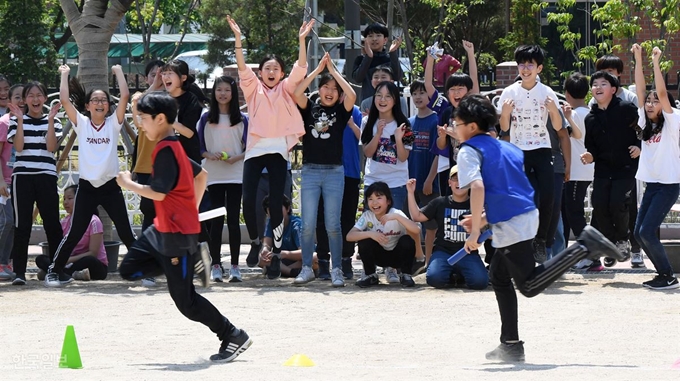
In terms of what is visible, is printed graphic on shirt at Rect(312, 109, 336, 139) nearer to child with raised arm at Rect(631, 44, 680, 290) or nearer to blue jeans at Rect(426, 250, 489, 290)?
blue jeans at Rect(426, 250, 489, 290)

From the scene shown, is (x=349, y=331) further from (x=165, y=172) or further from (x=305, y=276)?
(x=305, y=276)

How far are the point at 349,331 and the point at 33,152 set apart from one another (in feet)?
13.7

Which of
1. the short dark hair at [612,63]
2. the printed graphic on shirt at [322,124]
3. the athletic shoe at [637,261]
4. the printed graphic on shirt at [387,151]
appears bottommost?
the athletic shoe at [637,261]

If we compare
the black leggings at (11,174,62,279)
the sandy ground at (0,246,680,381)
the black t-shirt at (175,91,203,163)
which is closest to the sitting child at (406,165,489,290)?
the sandy ground at (0,246,680,381)

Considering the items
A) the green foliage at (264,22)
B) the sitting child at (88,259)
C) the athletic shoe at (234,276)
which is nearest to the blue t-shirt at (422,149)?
the athletic shoe at (234,276)

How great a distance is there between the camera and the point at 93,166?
10445 millimetres

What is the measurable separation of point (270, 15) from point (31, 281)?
60.1 ft

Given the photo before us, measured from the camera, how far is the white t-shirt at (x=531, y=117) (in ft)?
32.8

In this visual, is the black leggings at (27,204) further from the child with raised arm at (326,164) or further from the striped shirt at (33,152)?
the child with raised arm at (326,164)

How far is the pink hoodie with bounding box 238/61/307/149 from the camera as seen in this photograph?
10211 millimetres

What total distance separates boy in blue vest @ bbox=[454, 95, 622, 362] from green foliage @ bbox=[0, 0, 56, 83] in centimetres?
2194

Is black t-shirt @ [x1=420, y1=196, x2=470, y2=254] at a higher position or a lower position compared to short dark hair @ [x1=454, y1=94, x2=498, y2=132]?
lower

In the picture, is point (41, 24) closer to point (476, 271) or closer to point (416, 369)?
point (476, 271)

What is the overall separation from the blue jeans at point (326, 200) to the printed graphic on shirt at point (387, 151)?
1.44 feet
